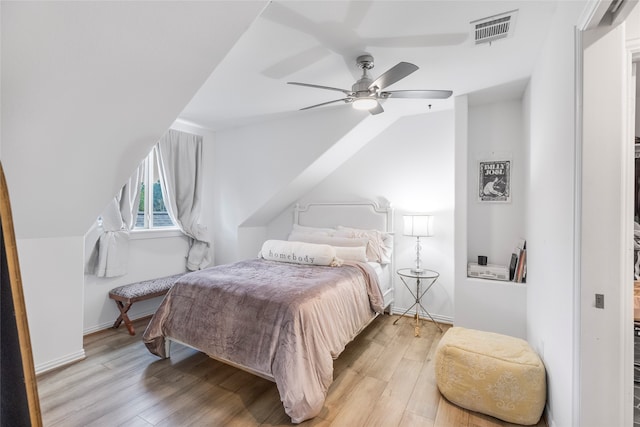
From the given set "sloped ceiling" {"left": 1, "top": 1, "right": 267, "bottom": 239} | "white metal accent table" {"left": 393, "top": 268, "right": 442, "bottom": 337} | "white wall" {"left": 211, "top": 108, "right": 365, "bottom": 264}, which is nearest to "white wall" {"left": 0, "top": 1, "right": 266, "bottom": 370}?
"sloped ceiling" {"left": 1, "top": 1, "right": 267, "bottom": 239}

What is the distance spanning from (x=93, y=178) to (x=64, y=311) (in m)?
1.26

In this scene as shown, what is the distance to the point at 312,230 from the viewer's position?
13.3 ft

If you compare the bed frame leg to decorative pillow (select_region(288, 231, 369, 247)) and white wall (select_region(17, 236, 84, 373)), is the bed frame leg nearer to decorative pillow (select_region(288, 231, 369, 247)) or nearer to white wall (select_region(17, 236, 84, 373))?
white wall (select_region(17, 236, 84, 373))

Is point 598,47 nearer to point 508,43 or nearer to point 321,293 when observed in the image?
point 508,43

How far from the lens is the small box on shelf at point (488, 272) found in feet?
8.98

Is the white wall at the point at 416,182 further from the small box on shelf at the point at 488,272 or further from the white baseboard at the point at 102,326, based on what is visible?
the white baseboard at the point at 102,326

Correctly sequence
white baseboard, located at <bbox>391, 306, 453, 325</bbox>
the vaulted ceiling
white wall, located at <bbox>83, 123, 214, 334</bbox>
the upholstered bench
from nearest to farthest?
the vaulted ceiling < the upholstered bench < white wall, located at <bbox>83, 123, 214, 334</bbox> < white baseboard, located at <bbox>391, 306, 453, 325</bbox>

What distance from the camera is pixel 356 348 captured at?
2.83 meters

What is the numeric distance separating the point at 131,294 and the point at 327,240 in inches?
87.4

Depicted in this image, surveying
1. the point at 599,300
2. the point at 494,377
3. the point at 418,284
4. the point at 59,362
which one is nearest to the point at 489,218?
the point at 418,284

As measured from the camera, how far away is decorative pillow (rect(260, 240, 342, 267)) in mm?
3020

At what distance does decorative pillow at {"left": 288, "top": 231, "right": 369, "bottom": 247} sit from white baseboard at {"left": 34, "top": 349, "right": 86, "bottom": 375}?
239 centimetres

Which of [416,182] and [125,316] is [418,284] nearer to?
[416,182]

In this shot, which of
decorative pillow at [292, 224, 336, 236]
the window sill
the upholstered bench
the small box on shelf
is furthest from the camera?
decorative pillow at [292, 224, 336, 236]
